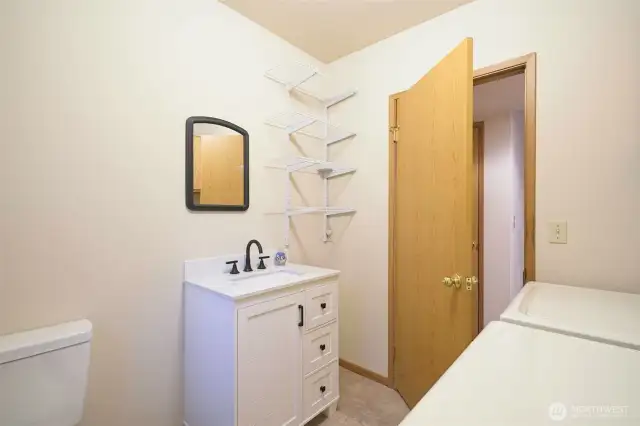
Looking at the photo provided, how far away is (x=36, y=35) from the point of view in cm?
114

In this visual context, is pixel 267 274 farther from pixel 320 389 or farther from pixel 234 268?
pixel 320 389

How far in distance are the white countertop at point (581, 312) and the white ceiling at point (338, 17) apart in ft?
5.56

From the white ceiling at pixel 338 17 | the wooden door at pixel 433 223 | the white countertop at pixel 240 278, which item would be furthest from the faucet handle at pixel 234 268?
the white ceiling at pixel 338 17

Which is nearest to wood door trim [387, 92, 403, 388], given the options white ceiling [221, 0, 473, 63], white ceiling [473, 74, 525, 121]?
white ceiling [221, 0, 473, 63]

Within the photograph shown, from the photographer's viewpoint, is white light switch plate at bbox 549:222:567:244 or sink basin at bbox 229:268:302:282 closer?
A: white light switch plate at bbox 549:222:567:244

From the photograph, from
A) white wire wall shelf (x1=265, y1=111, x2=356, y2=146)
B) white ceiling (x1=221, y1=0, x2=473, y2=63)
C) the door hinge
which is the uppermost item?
white ceiling (x1=221, y1=0, x2=473, y2=63)

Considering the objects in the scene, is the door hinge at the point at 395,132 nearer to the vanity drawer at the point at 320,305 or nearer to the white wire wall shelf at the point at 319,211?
the white wire wall shelf at the point at 319,211

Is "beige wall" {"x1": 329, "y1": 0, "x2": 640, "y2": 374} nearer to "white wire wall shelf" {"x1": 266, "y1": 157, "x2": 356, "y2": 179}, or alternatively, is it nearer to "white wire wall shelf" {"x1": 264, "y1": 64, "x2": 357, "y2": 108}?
"white wire wall shelf" {"x1": 264, "y1": 64, "x2": 357, "y2": 108}

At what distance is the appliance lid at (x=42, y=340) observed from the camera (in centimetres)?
99

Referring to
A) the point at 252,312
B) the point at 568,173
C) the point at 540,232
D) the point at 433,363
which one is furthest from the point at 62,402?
the point at 568,173

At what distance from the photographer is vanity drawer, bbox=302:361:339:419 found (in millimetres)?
1590

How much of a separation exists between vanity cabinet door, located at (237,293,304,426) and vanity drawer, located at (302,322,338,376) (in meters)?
0.05

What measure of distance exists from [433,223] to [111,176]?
5.42ft

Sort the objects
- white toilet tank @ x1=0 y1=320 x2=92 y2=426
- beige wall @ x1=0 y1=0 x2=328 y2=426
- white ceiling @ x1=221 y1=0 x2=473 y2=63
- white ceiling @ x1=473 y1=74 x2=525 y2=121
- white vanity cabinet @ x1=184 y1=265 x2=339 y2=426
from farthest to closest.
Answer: white ceiling @ x1=473 y1=74 x2=525 y2=121
white ceiling @ x1=221 y1=0 x2=473 y2=63
white vanity cabinet @ x1=184 y1=265 x2=339 y2=426
beige wall @ x1=0 y1=0 x2=328 y2=426
white toilet tank @ x1=0 y1=320 x2=92 y2=426
